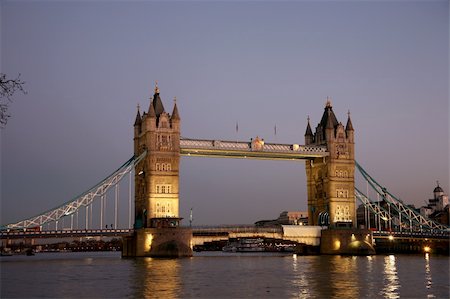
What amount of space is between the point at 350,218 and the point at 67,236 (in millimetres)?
40840

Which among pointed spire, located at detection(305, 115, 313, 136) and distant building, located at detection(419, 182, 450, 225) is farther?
distant building, located at detection(419, 182, 450, 225)

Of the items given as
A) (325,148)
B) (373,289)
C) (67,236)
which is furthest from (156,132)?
(373,289)

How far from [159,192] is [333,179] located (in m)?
26.5

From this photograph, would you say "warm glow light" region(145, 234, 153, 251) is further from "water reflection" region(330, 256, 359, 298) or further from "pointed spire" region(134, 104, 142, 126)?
"water reflection" region(330, 256, 359, 298)

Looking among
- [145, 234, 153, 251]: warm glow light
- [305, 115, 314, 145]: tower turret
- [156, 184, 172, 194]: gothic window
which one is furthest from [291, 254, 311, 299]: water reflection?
[305, 115, 314, 145]: tower turret

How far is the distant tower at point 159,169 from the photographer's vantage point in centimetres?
8844

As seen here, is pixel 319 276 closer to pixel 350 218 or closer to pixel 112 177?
pixel 112 177

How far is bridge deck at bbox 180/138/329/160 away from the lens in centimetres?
9175

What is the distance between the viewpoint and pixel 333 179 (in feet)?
330

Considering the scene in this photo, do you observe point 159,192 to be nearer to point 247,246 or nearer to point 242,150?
point 242,150

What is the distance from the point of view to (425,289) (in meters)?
43.7

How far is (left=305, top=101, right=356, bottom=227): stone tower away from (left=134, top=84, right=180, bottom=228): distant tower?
23521 mm

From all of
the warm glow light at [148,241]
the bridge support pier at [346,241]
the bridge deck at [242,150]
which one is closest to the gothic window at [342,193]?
the bridge support pier at [346,241]

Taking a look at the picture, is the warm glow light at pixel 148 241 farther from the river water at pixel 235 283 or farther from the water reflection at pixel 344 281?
the water reflection at pixel 344 281
